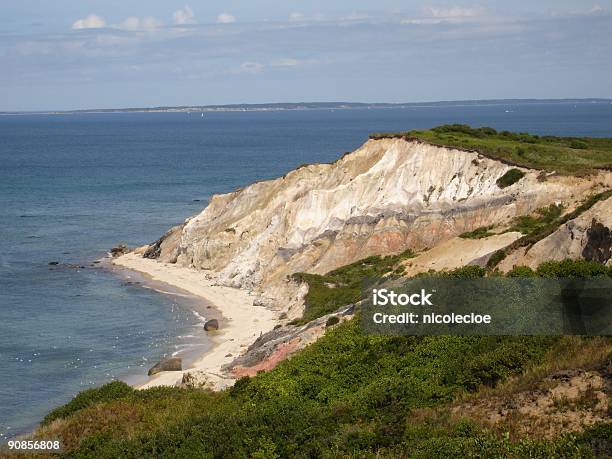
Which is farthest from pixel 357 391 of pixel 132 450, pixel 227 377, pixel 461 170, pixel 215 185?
pixel 215 185

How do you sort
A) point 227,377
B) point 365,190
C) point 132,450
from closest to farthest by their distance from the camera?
point 132,450
point 227,377
point 365,190

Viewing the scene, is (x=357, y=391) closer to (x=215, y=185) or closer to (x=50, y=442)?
(x=50, y=442)

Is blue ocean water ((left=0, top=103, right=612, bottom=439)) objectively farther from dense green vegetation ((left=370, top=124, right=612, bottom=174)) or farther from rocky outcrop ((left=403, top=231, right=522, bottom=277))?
dense green vegetation ((left=370, top=124, right=612, bottom=174))

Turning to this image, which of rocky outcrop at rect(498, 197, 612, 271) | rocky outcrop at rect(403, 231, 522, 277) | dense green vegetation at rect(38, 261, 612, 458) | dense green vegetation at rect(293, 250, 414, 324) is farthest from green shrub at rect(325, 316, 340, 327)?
rocky outcrop at rect(403, 231, 522, 277)

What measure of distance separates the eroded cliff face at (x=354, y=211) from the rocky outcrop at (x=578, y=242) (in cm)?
1345

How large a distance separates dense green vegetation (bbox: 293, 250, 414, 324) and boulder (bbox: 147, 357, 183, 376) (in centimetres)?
617

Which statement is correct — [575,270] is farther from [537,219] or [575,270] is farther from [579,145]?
[579,145]

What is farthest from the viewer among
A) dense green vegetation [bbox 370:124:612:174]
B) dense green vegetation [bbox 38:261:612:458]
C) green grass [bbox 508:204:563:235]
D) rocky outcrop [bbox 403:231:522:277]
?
dense green vegetation [bbox 370:124:612:174]

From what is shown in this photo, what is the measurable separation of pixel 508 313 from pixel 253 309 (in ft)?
100

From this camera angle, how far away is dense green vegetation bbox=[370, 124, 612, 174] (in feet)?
170

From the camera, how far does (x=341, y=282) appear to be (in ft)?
161

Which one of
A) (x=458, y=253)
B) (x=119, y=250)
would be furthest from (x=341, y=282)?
(x=119, y=250)

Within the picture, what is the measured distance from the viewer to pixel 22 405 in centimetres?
3631

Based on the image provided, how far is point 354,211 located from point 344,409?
130ft
